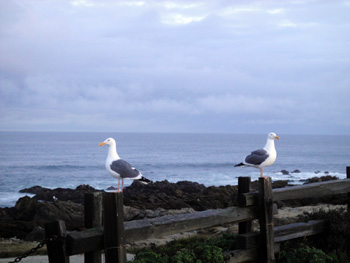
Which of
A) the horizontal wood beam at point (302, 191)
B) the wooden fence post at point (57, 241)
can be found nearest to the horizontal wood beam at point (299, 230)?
the horizontal wood beam at point (302, 191)

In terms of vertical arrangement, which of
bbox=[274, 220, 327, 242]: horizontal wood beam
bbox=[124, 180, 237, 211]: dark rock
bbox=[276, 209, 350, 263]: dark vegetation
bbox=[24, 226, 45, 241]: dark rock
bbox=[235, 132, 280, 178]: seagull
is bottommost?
bbox=[124, 180, 237, 211]: dark rock

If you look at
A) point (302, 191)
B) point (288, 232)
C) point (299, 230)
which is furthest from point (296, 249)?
point (302, 191)

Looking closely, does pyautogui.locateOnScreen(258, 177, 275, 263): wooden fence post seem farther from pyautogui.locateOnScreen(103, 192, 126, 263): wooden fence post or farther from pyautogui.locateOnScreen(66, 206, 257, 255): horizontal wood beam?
pyautogui.locateOnScreen(103, 192, 126, 263): wooden fence post

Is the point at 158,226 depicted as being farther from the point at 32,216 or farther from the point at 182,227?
Answer: the point at 32,216

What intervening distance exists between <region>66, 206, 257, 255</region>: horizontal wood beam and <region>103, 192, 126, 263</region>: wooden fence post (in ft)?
0.35

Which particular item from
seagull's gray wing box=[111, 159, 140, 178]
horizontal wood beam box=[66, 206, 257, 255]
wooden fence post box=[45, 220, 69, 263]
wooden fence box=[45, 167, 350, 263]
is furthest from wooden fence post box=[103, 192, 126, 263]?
seagull's gray wing box=[111, 159, 140, 178]

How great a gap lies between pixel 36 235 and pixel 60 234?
9867 millimetres

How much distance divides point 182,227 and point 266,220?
1.58 metres

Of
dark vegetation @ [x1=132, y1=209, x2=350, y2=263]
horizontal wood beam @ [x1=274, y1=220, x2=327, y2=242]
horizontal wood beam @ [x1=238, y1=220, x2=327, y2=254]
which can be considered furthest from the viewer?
horizontal wood beam @ [x1=274, y1=220, x2=327, y2=242]

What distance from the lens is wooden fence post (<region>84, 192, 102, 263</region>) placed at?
513cm

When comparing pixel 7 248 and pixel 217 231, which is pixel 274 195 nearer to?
pixel 217 231

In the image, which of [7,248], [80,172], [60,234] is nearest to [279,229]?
[60,234]

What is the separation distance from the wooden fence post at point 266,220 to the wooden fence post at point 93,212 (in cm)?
273

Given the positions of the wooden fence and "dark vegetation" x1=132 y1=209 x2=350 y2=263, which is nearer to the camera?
the wooden fence
